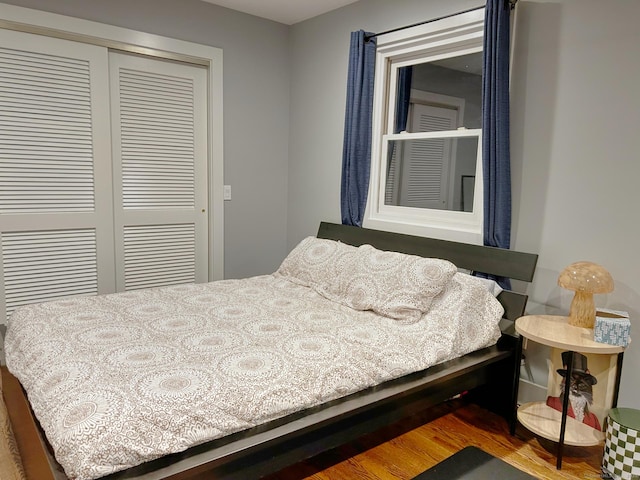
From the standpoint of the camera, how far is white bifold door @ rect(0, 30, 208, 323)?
294 cm

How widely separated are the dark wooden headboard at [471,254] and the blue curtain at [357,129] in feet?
0.66

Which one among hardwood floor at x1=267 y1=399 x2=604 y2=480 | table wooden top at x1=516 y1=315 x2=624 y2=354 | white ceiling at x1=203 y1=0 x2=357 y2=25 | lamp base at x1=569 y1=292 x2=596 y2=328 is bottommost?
hardwood floor at x1=267 y1=399 x2=604 y2=480

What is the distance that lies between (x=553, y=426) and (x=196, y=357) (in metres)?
1.69

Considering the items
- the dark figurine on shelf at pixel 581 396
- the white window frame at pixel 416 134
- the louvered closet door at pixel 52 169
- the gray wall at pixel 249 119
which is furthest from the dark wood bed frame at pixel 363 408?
the gray wall at pixel 249 119

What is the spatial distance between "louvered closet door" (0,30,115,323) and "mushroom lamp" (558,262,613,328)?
114 inches

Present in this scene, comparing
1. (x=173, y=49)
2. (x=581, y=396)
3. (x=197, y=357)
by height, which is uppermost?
(x=173, y=49)

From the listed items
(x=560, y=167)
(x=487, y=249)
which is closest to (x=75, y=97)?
(x=487, y=249)

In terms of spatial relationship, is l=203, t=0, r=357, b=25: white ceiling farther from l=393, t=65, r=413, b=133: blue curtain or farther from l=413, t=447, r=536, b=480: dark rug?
l=413, t=447, r=536, b=480: dark rug

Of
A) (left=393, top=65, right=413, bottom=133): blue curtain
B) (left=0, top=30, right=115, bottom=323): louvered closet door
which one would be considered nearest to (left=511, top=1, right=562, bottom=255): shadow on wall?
(left=393, top=65, right=413, bottom=133): blue curtain

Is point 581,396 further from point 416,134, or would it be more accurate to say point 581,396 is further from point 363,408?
point 416,134

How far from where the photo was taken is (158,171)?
3479 millimetres

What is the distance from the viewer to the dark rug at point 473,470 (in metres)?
1.83

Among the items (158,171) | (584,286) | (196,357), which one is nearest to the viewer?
(196,357)

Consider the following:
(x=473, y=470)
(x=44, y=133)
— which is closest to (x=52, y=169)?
(x=44, y=133)
